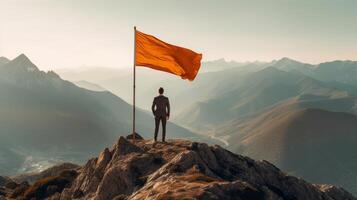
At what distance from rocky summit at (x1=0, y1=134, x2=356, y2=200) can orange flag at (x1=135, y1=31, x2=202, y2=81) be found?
6.22 meters

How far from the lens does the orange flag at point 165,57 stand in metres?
38.9

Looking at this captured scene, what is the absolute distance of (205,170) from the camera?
32.5 metres

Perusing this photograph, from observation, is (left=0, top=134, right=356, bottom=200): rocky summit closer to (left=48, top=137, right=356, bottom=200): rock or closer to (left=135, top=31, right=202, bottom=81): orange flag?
(left=48, top=137, right=356, bottom=200): rock

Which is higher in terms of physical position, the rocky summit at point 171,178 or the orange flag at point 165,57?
the orange flag at point 165,57

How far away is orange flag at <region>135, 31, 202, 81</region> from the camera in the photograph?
128 ft

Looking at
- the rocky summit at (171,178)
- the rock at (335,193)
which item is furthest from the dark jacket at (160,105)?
the rock at (335,193)

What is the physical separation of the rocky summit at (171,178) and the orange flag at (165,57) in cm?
622

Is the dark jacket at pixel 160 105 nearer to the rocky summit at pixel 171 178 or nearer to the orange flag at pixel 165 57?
the orange flag at pixel 165 57

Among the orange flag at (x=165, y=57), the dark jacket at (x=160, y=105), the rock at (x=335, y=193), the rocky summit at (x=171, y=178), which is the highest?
the orange flag at (x=165, y=57)

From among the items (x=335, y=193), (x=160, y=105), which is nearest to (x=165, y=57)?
(x=160, y=105)

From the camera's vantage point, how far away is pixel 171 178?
2972 centimetres

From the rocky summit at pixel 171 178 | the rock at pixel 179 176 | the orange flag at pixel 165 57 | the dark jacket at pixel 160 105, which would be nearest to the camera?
the rock at pixel 179 176

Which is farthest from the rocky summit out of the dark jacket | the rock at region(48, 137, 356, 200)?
the dark jacket

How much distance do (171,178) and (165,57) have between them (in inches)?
502
